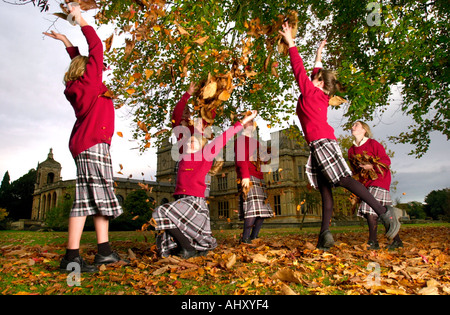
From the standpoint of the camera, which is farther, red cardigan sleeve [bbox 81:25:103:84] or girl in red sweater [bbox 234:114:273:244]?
girl in red sweater [bbox 234:114:273:244]

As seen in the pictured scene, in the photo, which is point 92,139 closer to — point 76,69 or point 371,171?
point 76,69

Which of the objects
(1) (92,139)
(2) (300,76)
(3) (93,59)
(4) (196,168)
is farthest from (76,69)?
(2) (300,76)

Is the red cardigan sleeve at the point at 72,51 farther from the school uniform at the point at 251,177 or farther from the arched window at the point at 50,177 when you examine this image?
the arched window at the point at 50,177

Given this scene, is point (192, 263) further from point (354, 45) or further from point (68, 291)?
point (354, 45)

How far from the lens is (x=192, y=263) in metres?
3.33

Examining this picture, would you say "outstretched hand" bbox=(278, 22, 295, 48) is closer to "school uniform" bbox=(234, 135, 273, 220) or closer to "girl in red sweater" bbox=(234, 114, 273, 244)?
"girl in red sweater" bbox=(234, 114, 273, 244)

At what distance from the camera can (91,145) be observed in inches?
131

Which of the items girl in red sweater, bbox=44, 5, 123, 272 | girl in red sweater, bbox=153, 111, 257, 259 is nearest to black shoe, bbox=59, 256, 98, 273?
girl in red sweater, bbox=44, 5, 123, 272

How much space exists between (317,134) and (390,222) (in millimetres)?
1455

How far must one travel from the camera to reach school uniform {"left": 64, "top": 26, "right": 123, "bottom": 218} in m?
Result: 3.29

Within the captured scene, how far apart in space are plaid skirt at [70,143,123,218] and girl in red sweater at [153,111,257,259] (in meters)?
0.60

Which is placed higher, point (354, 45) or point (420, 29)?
point (354, 45)

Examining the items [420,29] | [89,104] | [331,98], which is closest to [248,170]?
[331,98]
